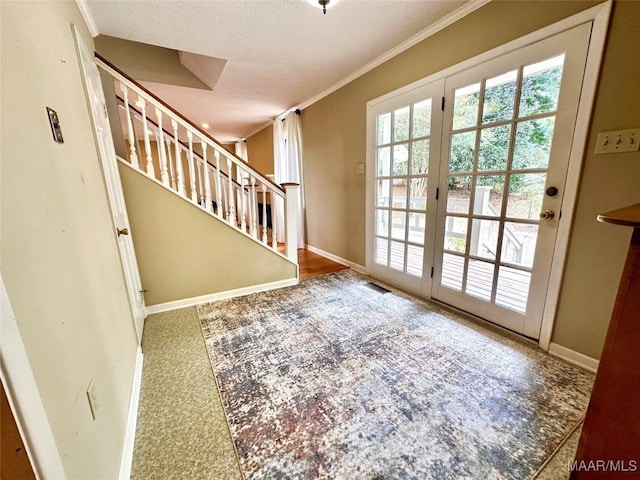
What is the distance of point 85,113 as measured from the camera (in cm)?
136

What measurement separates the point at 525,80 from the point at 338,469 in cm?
240

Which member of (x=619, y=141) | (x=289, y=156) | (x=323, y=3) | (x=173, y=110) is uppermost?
(x=323, y=3)

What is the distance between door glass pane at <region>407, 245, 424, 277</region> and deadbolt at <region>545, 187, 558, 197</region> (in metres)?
1.05

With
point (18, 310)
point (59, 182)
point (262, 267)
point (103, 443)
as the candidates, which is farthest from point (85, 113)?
point (262, 267)

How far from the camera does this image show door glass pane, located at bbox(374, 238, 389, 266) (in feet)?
9.65

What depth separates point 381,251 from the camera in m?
3.01

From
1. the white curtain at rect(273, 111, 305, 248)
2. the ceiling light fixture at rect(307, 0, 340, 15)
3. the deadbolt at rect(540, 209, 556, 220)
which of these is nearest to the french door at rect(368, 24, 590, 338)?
the deadbolt at rect(540, 209, 556, 220)

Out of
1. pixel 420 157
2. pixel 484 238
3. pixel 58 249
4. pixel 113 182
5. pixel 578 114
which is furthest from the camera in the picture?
pixel 420 157

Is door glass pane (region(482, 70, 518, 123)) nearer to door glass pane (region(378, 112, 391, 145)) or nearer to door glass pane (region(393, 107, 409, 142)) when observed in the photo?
door glass pane (region(393, 107, 409, 142))

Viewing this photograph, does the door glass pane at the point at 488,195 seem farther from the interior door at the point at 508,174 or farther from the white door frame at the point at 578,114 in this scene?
the white door frame at the point at 578,114

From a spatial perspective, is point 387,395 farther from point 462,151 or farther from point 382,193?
point 382,193

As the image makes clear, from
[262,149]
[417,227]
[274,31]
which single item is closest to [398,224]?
[417,227]

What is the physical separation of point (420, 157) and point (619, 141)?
49.1 inches

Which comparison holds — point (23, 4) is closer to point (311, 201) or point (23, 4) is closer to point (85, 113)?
point (85, 113)
